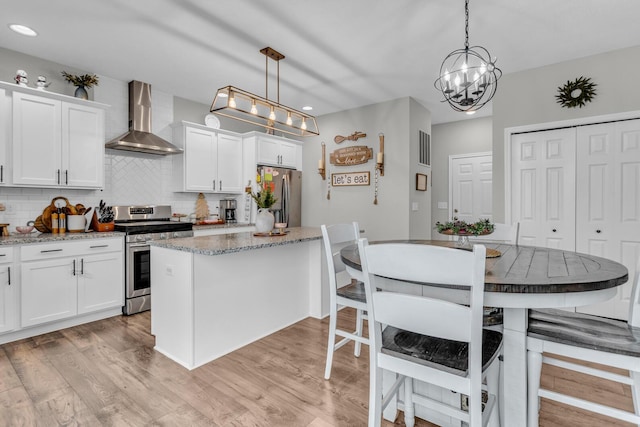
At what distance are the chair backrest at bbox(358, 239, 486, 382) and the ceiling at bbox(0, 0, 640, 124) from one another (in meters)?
2.15

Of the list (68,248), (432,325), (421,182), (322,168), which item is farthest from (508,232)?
(68,248)

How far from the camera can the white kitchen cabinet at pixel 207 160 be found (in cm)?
426

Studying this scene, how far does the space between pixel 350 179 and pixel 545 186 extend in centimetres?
254

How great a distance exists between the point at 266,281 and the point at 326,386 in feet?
3.48

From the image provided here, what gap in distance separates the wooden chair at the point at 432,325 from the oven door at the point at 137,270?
3007 millimetres

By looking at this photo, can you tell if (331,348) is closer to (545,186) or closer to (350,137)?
(545,186)

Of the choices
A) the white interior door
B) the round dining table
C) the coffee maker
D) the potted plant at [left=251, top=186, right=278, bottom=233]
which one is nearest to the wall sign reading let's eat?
the coffee maker

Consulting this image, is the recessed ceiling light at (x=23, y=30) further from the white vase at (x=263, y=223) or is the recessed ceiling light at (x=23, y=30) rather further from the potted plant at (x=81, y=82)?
the white vase at (x=263, y=223)

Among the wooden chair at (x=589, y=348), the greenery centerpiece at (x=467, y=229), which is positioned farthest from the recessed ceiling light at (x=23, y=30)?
the wooden chair at (x=589, y=348)

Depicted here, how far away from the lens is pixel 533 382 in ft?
4.45

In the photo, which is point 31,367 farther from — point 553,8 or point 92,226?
point 553,8

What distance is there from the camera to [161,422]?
169 cm

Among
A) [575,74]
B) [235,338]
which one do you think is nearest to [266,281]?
[235,338]

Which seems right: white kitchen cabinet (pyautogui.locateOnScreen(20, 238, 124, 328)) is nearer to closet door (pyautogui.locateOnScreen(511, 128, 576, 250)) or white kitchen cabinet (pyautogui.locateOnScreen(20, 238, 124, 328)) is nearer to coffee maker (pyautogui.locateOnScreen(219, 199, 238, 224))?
coffee maker (pyautogui.locateOnScreen(219, 199, 238, 224))
